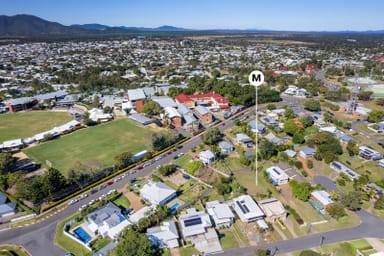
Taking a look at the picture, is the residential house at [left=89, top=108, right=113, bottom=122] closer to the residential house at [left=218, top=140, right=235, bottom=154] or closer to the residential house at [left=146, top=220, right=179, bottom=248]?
the residential house at [left=218, top=140, right=235, bottom=154]

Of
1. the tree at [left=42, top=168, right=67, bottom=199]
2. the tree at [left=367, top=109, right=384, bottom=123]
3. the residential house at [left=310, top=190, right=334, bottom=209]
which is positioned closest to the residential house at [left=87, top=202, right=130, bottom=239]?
the tree at [left=42, top=168, right=67, bottom=199]

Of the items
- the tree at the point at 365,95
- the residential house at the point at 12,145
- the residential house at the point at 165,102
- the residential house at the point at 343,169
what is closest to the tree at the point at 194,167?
the residential house at the point at 343,169

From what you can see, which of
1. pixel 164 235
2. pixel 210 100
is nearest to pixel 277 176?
pixel 164 235

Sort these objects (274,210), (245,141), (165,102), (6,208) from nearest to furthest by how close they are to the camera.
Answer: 1. (274,210)
2. (6,208)
3. (245,141)
4. (165,102)

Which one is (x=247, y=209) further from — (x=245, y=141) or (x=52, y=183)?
(x=52, y=183)

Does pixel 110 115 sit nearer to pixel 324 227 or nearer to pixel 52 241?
pixel 52 241

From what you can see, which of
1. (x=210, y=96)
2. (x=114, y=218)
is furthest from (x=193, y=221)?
(x=210, y=96)

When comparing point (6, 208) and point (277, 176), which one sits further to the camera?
point (277, 176)
